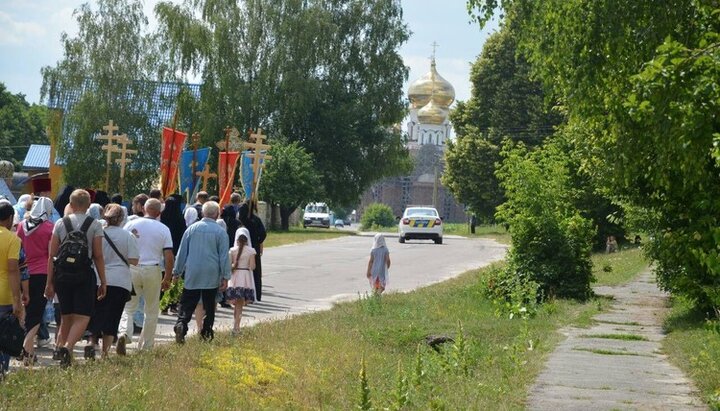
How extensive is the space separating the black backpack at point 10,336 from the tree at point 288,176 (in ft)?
161

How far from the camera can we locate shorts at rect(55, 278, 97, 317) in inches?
464

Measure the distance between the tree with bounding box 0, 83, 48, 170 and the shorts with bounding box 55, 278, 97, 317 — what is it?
92.4 metres

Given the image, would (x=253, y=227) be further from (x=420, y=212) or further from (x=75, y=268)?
(x=420, y=212)

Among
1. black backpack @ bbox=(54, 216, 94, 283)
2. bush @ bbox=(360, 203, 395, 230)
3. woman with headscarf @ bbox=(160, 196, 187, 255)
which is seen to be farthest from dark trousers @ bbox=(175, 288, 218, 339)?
bush @ bbox=(360, 203, 395, 230)

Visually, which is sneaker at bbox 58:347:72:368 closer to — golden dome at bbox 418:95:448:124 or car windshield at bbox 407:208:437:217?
car windshield at bbox 407:208:437:217

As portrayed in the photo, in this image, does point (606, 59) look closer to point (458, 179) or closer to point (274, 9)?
point (274, 9)

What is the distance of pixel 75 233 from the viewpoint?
11695 mm

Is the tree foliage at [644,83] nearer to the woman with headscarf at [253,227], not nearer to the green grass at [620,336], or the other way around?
the green grass at [620,336]

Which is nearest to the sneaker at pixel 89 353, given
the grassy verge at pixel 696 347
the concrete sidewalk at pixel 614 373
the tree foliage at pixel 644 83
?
the concrete sidewalk at pixel 614 373

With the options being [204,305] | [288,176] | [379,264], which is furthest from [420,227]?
[204,305]

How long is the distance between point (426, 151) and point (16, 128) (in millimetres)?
42170

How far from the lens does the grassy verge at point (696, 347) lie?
11.6 metres

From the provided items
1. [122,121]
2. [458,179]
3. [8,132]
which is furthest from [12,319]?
[8,132]

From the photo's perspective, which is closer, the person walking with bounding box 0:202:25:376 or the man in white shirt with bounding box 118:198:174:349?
the person walking with bounding box 0:202:25:376
